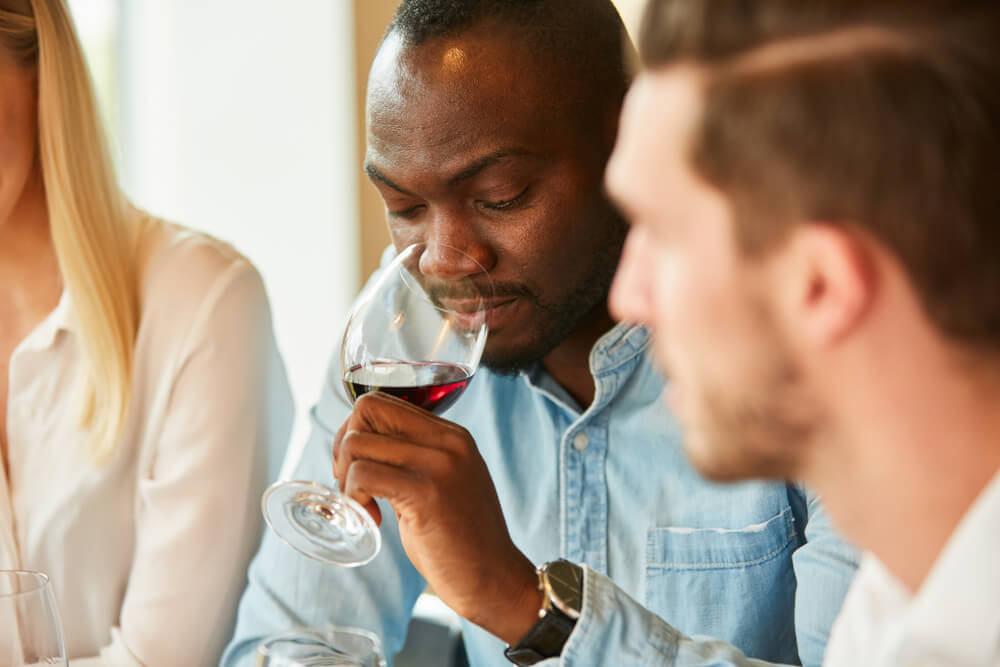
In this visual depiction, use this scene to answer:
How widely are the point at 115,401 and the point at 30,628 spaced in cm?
84

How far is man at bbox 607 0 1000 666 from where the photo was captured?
59 centimetres

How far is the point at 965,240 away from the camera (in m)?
0.60

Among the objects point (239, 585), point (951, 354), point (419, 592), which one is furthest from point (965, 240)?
point (239, 585)

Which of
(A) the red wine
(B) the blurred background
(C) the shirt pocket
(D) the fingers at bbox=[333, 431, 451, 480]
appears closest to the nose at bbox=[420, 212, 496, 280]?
(A) the red wine

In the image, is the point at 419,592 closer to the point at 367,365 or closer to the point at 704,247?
the point at 367,365

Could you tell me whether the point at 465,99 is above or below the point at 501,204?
above

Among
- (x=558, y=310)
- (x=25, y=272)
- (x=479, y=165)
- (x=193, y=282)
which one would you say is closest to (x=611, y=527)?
(x=558, y=310)

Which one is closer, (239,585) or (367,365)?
(367,365)

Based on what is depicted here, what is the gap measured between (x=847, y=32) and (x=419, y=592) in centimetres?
118

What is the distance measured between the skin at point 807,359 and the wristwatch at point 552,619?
1.44 feet

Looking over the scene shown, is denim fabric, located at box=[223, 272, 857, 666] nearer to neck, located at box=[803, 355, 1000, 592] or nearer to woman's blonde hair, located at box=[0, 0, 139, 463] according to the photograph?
woman's blonde hair, located at box=[0, 0, 139, 463]

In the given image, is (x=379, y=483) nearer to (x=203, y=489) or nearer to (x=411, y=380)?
(x=411, y=380)

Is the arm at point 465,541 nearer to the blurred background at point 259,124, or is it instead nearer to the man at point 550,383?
the man at point 550,383

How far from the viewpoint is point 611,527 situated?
1.45 meters
